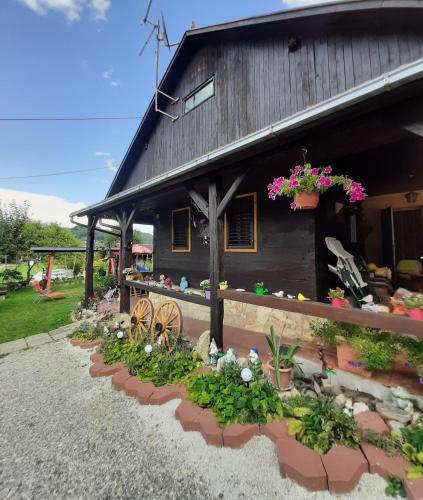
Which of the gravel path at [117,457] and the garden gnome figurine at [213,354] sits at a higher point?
the garden gnome figurine at [213,354]

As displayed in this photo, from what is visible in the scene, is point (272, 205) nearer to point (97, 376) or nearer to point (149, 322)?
point (149, 322)

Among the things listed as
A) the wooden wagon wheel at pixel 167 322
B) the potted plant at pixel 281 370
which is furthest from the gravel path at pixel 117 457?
the wooden wagon wheel at pixel 167 322

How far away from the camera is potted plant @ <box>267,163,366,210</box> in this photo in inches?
→ 93.7

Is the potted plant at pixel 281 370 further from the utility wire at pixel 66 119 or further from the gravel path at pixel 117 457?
the utility wire at pixel 66 119

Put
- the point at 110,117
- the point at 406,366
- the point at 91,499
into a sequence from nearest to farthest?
the point at 91,499 < the point at 406,366 < the point at 110,117

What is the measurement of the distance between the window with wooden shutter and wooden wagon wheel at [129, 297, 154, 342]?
1975 mm

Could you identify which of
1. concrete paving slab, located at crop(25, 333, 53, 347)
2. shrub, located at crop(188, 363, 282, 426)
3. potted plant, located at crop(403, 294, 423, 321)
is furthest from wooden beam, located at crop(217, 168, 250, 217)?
concrete paving slab, located at crop(25, 333, 53, 347)

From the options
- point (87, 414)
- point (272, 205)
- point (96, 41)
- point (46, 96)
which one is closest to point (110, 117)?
point (96, 41)

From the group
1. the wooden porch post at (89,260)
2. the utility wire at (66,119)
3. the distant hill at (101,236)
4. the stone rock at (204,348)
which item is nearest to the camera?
the stone rock at (204,348)

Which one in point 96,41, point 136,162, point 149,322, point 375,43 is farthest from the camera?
point 96,41

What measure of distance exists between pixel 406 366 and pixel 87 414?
3.46 m

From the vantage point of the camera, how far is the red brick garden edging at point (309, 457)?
1526 mm

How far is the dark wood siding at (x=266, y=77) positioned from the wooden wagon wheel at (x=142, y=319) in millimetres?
3719

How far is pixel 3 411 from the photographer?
8.73 feet
